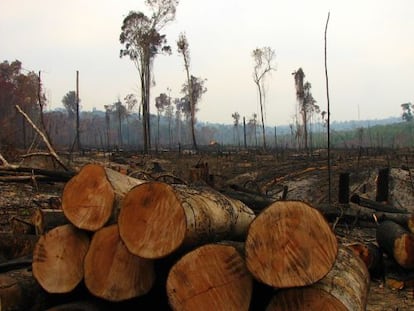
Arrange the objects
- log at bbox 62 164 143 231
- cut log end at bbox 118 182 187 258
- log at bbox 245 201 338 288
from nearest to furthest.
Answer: log at bbox 245 201 338 288, cut log end at bbox 118 182 187 258, log at bbox 62 164 143 231

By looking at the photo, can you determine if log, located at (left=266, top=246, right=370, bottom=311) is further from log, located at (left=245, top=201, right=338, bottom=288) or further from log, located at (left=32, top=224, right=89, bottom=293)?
log, located at (left=32, top=224, right=89, bottom=293)

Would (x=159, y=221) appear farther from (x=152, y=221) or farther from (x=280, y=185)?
(x=280, y=185)

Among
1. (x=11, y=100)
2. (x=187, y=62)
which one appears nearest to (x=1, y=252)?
(x=187, y=62)

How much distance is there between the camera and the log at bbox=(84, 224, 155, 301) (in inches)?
132

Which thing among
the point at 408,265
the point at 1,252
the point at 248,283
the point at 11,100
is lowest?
the point at 408,265

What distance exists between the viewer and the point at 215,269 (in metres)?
3.02

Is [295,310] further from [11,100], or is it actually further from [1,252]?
[11,100]

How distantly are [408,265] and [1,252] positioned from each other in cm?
544

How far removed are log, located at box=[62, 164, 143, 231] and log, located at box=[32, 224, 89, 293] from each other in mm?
176

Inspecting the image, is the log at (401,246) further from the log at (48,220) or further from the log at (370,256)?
the log at (48,220)

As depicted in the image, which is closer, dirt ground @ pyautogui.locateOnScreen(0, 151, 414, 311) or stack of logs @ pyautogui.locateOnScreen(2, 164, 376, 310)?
stack of logs @ pyautogui.locateOnScreen(2, 164, 376, 310)

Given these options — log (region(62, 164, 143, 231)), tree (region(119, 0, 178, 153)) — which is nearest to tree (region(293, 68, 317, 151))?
tree (region(119, 0, 178, 153))

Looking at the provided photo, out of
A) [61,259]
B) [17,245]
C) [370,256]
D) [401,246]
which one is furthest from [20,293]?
[401,246]

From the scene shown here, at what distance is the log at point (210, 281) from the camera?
2.98m
